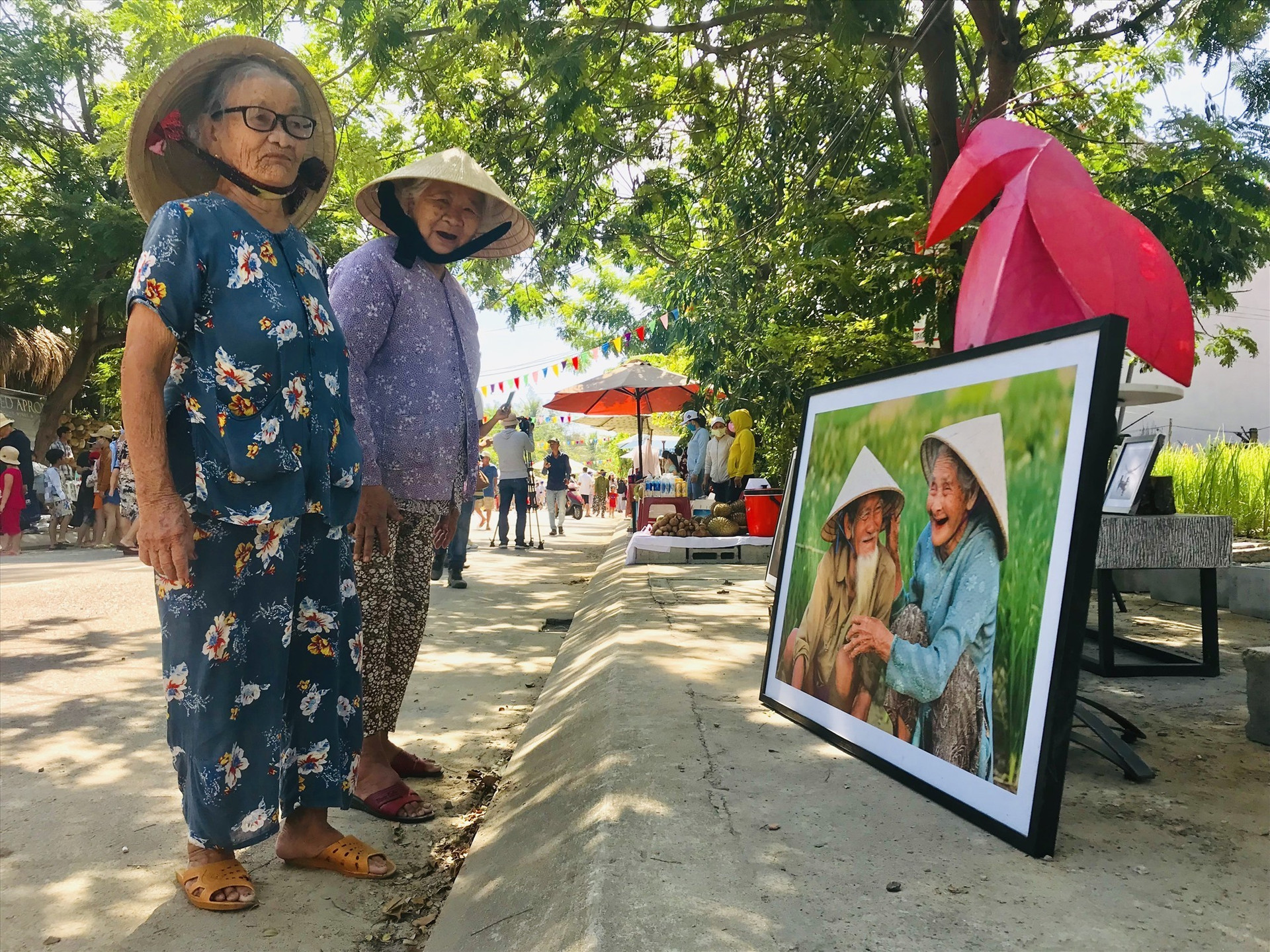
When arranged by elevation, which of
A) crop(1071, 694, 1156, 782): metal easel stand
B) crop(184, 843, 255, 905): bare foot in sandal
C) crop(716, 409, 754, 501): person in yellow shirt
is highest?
crop(716, 409, 754, 501): person in yellow shirt

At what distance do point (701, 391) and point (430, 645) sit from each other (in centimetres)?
1037

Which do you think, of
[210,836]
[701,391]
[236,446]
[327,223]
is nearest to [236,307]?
[236,446]

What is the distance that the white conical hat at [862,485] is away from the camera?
274 cm

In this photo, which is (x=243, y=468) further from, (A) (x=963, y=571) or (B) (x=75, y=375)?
(B) (x=75, y=375)

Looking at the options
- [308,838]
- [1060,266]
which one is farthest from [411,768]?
[1060,266]

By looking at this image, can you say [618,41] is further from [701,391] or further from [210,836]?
[701,391]

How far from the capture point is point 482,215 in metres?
3.31

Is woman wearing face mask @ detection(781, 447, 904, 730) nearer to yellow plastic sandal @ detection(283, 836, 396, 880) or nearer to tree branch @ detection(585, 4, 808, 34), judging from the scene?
yellow plastic sandal @ detection(283, 836, 396, 880)

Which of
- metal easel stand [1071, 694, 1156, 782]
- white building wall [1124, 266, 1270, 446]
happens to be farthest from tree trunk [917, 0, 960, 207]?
white building wall [1124, 266, 1270, 446]

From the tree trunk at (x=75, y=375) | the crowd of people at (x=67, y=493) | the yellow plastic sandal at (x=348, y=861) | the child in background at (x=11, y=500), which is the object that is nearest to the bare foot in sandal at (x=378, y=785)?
the yellow plastic sandal at (x=348, y=861)

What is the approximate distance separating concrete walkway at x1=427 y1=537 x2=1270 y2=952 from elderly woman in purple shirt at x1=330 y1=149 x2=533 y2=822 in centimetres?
53

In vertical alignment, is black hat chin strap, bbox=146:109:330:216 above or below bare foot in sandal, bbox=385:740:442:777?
above

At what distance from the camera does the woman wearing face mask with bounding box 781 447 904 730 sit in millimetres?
2641

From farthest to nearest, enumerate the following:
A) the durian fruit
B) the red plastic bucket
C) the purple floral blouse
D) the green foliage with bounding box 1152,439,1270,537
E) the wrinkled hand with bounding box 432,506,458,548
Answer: the durian fruit, the red plastic bucket, the green foliage with bounding box 1152,439,1270,537, the wrinkled hand with bounding box 432,506,458,548, the purple floral blouse
